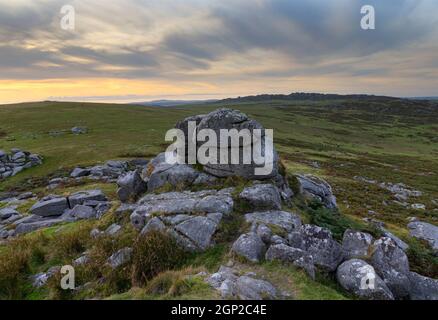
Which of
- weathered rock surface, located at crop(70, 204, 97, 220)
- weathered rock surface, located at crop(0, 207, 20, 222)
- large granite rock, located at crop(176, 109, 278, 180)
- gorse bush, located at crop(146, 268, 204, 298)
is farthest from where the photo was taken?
weathered rock surface, located at crop(0, 207, 20, 222)

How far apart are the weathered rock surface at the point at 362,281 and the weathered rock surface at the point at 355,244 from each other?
2.80ft

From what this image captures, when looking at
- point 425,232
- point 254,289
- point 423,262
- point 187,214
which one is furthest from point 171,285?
point 425,232

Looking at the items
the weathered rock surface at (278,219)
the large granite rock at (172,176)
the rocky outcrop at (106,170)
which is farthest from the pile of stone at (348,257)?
the rocky outcrop at (106,170)

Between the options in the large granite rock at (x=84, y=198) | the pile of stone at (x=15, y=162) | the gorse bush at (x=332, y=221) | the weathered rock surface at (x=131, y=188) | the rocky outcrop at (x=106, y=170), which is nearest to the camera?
the gorse bush at (x=332, y=221)

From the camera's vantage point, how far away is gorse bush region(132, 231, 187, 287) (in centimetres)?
1162

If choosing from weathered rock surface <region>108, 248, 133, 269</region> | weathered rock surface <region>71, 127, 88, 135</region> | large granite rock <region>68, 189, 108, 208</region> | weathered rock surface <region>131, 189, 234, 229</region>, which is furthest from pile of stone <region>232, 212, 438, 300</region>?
weathered rock surface <region>71, 127, 88, 135</region>

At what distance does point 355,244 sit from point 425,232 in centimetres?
1201

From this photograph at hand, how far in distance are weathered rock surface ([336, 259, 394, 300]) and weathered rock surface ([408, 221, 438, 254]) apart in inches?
400

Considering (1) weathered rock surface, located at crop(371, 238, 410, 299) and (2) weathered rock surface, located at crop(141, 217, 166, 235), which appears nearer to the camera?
(1) weathered rock surface, located at crop(371, 238, 410, 299)

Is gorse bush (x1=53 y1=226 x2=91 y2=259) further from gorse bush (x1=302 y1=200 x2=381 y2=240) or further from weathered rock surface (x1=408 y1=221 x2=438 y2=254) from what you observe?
weathered rock surface (x1=408 y1=221 x2=438 y2=254)

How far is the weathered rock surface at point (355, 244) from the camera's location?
1255 cm

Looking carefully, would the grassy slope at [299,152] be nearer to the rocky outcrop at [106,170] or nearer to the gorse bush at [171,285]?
the gorse bush at [171,285]
